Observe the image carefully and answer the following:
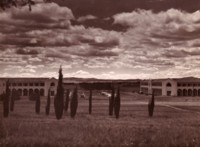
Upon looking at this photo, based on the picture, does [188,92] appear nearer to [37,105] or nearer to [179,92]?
[179,92]

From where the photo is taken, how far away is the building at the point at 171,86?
2453 cm

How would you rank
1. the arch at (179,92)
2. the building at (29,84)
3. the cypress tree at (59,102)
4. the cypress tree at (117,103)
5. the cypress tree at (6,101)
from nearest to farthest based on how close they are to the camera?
the cypress tree at (6,101)
the building at (29,84)
the cypress tree at (59,102)
the cypress tree at (117,103)
the arch at (179,92)

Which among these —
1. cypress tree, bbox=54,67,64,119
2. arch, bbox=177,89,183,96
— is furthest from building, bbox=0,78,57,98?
arch, bbox=177,89,183,96

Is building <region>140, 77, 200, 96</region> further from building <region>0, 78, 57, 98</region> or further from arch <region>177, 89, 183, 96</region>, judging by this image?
building <region>0, 78, 57, 98</region>

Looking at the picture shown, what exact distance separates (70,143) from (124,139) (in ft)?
9.60

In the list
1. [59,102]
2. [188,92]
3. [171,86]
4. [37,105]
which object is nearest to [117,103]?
[59,102]

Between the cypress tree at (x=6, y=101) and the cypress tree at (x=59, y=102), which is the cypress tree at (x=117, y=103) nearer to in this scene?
the cypress tree at (x=59, y=102)

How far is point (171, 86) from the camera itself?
29484mm

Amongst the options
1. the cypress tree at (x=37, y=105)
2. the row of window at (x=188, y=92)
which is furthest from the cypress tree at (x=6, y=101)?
the row of window at (x=188, y=92)

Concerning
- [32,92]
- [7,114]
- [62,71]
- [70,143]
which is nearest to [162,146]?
[70,143]

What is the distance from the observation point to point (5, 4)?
1302 centimetres

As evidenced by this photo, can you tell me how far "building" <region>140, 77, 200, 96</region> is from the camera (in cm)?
2453

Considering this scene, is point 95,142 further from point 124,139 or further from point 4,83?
point 4,83

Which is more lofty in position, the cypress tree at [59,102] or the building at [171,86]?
the building at [171,86]
